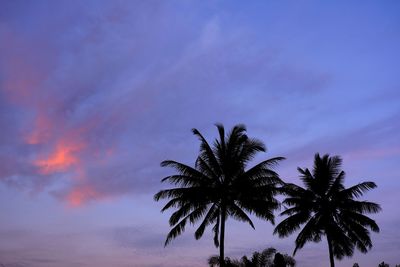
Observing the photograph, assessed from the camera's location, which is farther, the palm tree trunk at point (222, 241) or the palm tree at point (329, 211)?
the palm tree at point (329, 211)

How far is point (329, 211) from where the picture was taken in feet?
119

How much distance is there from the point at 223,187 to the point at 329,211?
35.5 feet

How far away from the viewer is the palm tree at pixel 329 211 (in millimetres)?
35344

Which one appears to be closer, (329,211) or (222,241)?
(222,241)

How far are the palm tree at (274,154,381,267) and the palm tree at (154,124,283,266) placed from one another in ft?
21.8

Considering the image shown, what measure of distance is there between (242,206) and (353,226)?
10.5 m

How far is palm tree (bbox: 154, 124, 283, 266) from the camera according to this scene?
98.6 ft

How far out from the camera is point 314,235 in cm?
3694

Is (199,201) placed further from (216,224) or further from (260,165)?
(260,165)

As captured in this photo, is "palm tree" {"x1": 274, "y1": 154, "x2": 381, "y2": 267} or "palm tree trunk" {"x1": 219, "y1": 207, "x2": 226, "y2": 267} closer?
"palm tree trunk" {"x1": 219, "y1": 207, "x2": 226, "y2": 267}

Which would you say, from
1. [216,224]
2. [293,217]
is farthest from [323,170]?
[216,224]

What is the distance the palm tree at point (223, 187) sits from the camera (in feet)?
98.6

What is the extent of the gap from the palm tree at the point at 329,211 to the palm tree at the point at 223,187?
6.63 m

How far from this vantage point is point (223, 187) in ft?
100
